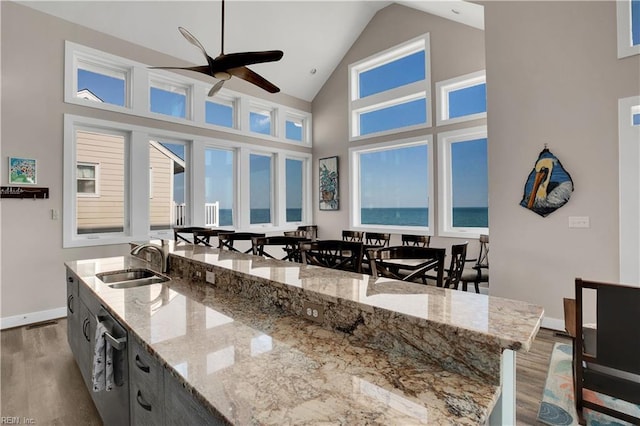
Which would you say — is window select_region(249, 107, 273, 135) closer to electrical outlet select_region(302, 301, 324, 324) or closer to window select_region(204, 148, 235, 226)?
window select_region(204, 148, 235, 226)

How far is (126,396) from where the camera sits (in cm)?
151

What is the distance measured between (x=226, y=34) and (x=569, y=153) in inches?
205

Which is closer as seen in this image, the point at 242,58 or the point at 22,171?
the point at 242,58

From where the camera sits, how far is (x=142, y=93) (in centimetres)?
501

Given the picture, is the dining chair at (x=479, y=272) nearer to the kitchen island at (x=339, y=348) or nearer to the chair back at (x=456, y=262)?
the chair back at (x=456, y=262)

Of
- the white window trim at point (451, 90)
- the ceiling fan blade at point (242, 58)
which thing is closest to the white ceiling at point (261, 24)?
the white window trim at point (451, 90)

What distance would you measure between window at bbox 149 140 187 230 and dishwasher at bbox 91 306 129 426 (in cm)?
395

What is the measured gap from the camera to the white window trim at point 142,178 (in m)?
4.39

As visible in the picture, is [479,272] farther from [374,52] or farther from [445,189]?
[374,52]

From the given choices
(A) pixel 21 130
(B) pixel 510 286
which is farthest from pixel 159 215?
(B) pixel 510 286

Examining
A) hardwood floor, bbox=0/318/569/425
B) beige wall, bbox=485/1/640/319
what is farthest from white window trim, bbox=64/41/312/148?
beige wall, bbox=485/1/640/319

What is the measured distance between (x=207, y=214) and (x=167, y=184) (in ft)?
2.89

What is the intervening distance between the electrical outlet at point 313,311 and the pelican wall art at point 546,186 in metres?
3.41

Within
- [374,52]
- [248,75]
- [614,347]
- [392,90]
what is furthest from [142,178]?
[614,347]
